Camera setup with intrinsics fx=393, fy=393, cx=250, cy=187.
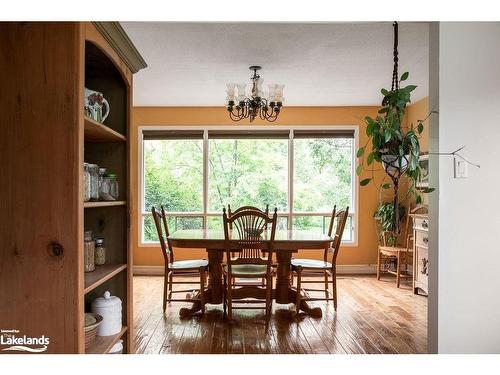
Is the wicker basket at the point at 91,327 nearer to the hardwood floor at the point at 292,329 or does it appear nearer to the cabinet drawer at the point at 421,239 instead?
the hardwood floor at the point at 292,329

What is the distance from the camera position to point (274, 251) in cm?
358

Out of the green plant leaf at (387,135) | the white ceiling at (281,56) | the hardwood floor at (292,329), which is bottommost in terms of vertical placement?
the hardwood floor at (292,329)

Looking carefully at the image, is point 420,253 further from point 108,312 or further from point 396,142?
point 108,312

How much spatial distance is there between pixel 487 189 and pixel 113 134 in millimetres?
2016

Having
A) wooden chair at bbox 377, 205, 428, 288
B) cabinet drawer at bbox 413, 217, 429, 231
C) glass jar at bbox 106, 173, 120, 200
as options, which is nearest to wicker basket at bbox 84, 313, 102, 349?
glass jar at bbox 106, 173, 120, 200

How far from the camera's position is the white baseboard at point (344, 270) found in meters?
5.55

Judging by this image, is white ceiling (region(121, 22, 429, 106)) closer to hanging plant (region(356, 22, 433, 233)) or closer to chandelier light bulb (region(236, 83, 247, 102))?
chandelier light bulb (region(236, 83, 247, 102))

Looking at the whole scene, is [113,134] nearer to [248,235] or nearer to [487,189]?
[248,235]

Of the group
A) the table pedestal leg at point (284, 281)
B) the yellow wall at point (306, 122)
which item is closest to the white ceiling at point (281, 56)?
the yellow wall at point (306, 122)

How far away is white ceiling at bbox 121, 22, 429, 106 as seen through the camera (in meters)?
2.97

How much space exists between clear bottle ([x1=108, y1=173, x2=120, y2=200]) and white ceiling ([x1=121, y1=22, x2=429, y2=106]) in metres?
1.42

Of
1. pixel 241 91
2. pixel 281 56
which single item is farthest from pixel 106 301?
pixel 281 56

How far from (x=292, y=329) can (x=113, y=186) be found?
2.01 metres

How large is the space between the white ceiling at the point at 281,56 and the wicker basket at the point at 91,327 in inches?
80.4
